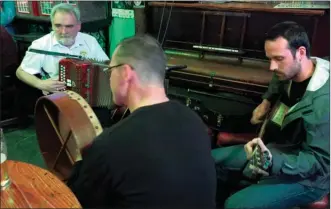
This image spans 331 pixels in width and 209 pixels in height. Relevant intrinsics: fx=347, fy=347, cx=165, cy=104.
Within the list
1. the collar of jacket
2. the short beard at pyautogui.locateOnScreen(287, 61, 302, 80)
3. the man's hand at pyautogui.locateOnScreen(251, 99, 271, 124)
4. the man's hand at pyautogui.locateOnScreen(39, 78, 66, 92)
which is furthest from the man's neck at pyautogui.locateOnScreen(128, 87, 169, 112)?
the man's hand at pyautogui.locateOnScreen(39, 78, 66, 92)

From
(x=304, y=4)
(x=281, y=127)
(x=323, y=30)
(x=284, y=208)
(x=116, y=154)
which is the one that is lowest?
(x=284, y=208)

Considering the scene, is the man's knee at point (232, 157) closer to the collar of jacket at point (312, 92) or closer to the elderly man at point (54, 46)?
the collar of jacket at point (312, 92)

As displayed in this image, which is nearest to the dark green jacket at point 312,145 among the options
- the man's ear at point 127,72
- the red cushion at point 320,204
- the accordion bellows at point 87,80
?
the red cushion at point 320,204

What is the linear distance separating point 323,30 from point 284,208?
141cm

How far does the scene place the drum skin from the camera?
59.2 inches

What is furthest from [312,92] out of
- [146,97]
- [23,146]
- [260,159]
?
[23,146]

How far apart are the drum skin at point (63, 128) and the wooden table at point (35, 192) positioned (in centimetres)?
20

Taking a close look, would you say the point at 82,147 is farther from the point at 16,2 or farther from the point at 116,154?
the point at 16,2

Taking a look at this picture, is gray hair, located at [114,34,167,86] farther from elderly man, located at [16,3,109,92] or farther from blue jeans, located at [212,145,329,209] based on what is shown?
elderly man, located at [16,3,109,92]

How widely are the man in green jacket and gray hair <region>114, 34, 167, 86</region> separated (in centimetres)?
70

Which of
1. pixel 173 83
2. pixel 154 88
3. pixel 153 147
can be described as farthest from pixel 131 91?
pixel 173 83

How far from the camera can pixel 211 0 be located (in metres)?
2.97

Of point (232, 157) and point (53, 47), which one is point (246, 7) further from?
point (53, 47)

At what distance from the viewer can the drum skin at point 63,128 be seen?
150cm
